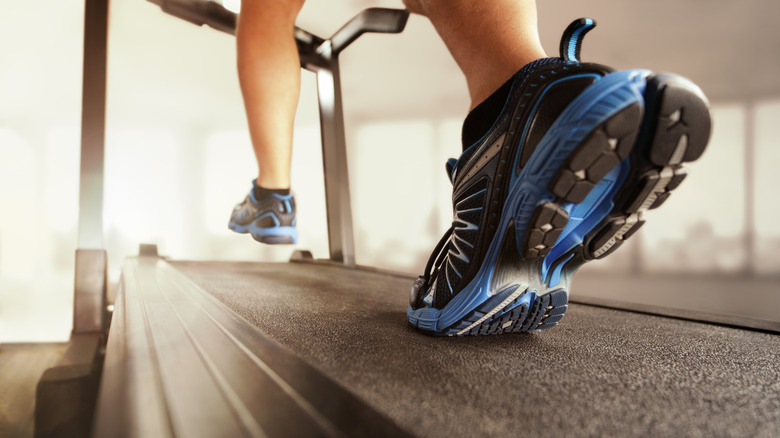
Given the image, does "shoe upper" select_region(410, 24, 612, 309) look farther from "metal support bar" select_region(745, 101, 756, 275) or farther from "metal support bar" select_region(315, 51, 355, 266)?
"metal support bar" select_region(745, 101, 756, 275)

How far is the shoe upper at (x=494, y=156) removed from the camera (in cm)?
46

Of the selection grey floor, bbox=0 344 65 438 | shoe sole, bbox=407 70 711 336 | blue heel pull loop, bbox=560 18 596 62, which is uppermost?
blue heel pull loop, bbox=560 18 596 62

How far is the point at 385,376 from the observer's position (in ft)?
1.34

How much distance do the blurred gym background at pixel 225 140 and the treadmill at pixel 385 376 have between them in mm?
1188

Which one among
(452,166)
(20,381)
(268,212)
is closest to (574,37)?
(452,166)

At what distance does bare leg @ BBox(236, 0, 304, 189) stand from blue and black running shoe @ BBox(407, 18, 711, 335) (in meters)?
0.80

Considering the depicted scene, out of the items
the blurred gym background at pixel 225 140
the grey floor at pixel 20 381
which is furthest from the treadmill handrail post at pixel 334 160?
the grey floor at pixel 20 381

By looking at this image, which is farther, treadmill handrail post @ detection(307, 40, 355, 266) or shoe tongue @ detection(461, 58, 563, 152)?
treadmill handrail post @ detection(307, 40, 355, 266)

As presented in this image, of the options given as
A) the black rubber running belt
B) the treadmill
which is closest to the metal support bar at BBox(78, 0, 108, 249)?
the treadmill

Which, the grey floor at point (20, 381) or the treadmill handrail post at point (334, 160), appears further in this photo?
the treadmill handrail post at point (334, 160)

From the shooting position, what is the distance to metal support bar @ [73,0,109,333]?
1.57 meters

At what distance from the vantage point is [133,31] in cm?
257

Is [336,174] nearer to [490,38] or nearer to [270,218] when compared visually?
[270,218]

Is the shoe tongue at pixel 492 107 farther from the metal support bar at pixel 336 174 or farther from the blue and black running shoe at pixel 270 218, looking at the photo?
the metal support bar at pixel 336 174
